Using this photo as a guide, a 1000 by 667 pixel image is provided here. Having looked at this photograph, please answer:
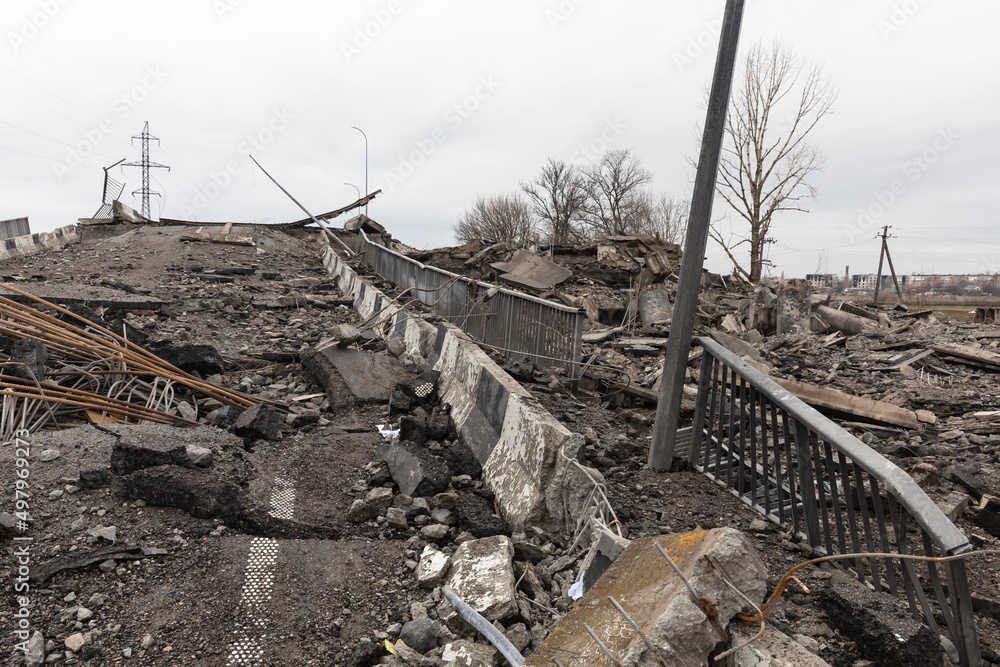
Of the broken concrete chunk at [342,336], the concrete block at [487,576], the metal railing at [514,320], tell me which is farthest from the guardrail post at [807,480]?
→ the broken concrete chunk at [342,336]

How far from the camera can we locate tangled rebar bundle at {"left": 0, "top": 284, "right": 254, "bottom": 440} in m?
4.39

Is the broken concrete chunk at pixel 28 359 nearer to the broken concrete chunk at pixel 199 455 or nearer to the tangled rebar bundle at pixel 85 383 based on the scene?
the tangled rebar bundle at pixel 85 383

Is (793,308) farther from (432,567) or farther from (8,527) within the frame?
(8,527)

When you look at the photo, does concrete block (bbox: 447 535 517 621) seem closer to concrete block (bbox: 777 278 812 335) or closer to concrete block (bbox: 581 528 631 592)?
concrete block (bbox: 581 528 631 592)

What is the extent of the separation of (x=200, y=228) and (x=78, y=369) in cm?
2147

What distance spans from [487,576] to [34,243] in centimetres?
2042

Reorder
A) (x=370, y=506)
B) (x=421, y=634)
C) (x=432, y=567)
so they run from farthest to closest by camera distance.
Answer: (x=370, y=506)
(x=432, y=567)
(x=421, y=634)

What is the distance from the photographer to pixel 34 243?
56.9ft

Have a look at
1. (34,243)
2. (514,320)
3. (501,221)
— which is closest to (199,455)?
(514,320)

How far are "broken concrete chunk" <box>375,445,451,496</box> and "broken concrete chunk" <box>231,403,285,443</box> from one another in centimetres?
106

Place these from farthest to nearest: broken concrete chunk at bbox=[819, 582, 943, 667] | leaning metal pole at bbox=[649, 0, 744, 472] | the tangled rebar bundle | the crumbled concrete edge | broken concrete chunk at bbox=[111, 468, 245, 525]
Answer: the tangled rebar bundle → leaning metal pole at bbox=[649, 0, 744, 472] → broken concrete chunk at bbox=[111, 468, 245, 525] → broken concrete chunk at bbox=[819, 582, 943, 667] → the crumbled concrete edge

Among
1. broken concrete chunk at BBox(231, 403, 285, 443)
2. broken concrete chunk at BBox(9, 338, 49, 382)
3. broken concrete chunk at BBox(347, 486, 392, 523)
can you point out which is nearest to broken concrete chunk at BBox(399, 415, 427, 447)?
broken concrete chunk at BBox(347, 486, 392, 523)

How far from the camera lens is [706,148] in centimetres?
385

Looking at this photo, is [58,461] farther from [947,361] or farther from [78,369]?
[947,361]
